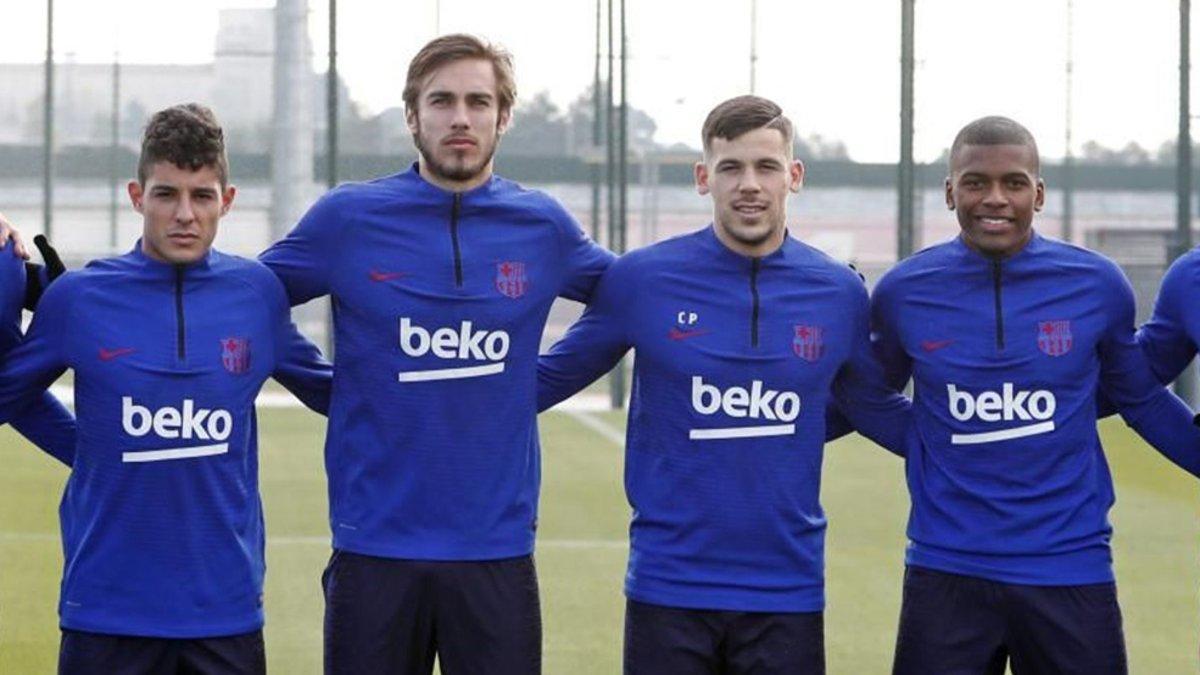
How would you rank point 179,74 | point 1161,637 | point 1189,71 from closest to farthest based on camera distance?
point 1161,637
point 1189,71
point 179,74

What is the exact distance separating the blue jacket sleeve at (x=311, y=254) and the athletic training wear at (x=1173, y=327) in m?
1.63

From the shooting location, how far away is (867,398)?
14.9 feet

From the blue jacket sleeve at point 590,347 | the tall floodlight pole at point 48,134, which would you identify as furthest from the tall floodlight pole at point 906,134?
the blue jacket sleeve at point 590,347

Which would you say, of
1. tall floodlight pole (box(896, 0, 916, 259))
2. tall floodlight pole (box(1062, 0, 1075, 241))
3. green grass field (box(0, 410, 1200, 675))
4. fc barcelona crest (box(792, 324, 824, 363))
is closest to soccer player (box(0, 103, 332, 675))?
fc barcelona crest (box(792, 324, 824, 363))

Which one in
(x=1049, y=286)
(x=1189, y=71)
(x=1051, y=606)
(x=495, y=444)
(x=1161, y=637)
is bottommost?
(x=1161, y=637)

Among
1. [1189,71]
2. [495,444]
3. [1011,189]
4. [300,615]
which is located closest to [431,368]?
[495,444]

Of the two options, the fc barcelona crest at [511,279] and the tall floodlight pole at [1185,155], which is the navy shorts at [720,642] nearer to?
the fc barcelona crest at [511,279]

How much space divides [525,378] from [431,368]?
0.19 m

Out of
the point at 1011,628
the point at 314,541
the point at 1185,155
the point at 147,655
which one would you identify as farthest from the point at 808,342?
the point at 1185,155

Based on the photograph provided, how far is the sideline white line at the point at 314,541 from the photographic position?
9.27 meters

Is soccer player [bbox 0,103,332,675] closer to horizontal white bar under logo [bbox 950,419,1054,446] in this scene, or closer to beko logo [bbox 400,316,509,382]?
beko logo [bbox 400,316,509,382]

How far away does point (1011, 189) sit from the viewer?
4.40 meters

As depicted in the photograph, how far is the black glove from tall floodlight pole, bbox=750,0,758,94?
551 inches

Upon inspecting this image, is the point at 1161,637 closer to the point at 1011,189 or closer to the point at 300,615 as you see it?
the point at 300,615
